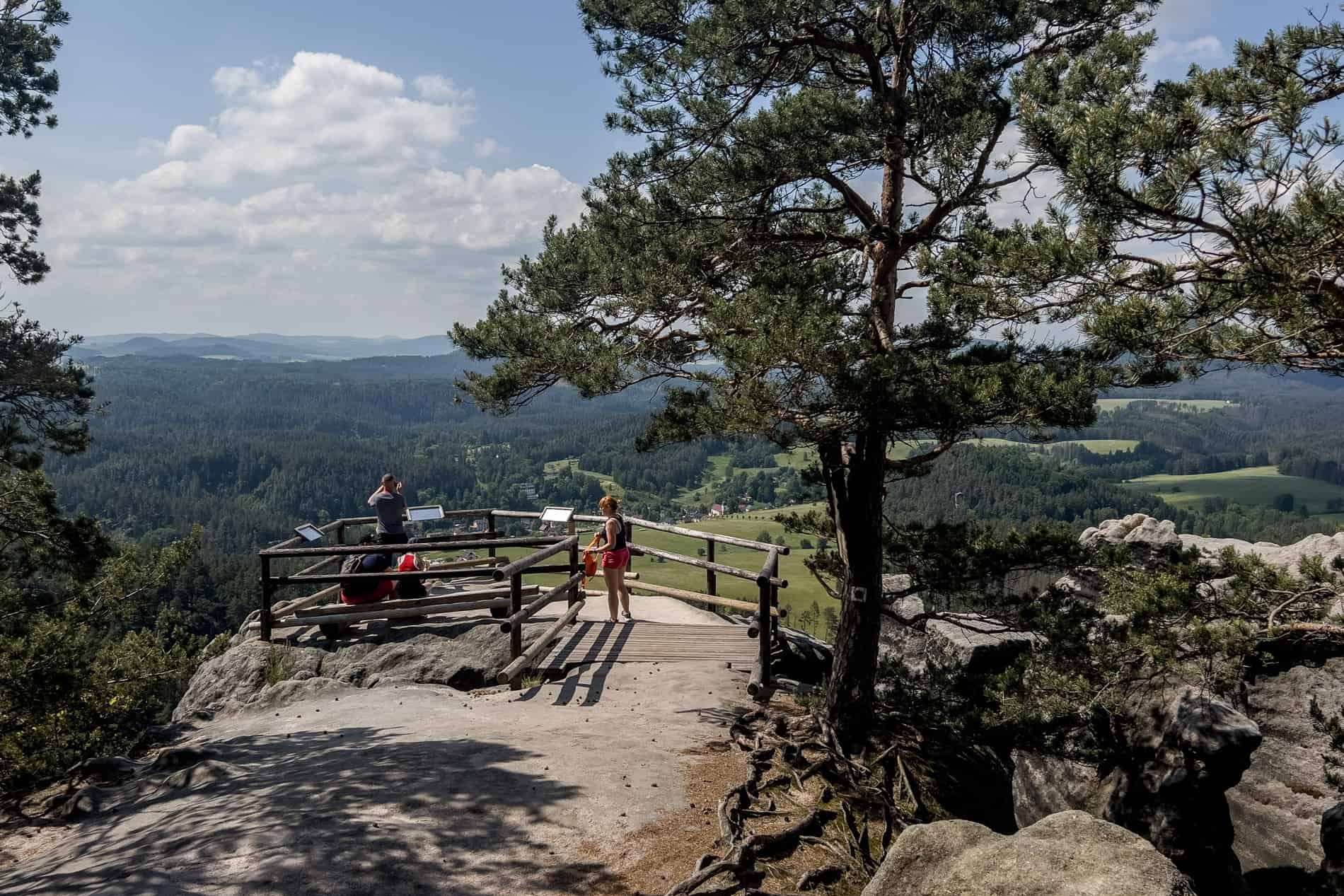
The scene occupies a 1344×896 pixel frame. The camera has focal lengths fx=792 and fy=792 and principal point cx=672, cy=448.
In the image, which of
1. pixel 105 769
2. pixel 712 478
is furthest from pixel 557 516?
pixel 712 478

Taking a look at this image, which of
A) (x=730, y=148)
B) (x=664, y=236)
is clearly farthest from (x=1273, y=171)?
(x=664, y=236)

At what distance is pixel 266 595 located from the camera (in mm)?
12070

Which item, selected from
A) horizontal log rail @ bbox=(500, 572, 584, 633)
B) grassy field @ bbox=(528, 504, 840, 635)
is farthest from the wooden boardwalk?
grassy field @ bbox=(528, 504, 840, 635)

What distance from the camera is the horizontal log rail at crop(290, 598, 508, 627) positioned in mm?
12062

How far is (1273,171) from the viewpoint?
451 cm

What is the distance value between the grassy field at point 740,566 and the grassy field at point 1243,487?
65.1 m

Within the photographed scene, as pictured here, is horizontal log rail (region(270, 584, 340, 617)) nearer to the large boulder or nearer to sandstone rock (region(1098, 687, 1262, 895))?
the large boulder

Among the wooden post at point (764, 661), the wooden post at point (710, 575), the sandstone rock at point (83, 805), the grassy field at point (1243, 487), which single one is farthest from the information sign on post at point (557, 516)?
the grassy field at point (1243, 487)

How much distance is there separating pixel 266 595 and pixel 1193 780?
12.8 metres

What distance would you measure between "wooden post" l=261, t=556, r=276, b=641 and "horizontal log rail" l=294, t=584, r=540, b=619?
43 cm

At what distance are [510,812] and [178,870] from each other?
2307 mm

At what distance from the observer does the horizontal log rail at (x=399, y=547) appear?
36.0 ft

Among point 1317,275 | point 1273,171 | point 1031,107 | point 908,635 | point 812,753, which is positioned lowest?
point 908,635

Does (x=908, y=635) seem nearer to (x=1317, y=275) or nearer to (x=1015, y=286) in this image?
(x=1015, y=286)
